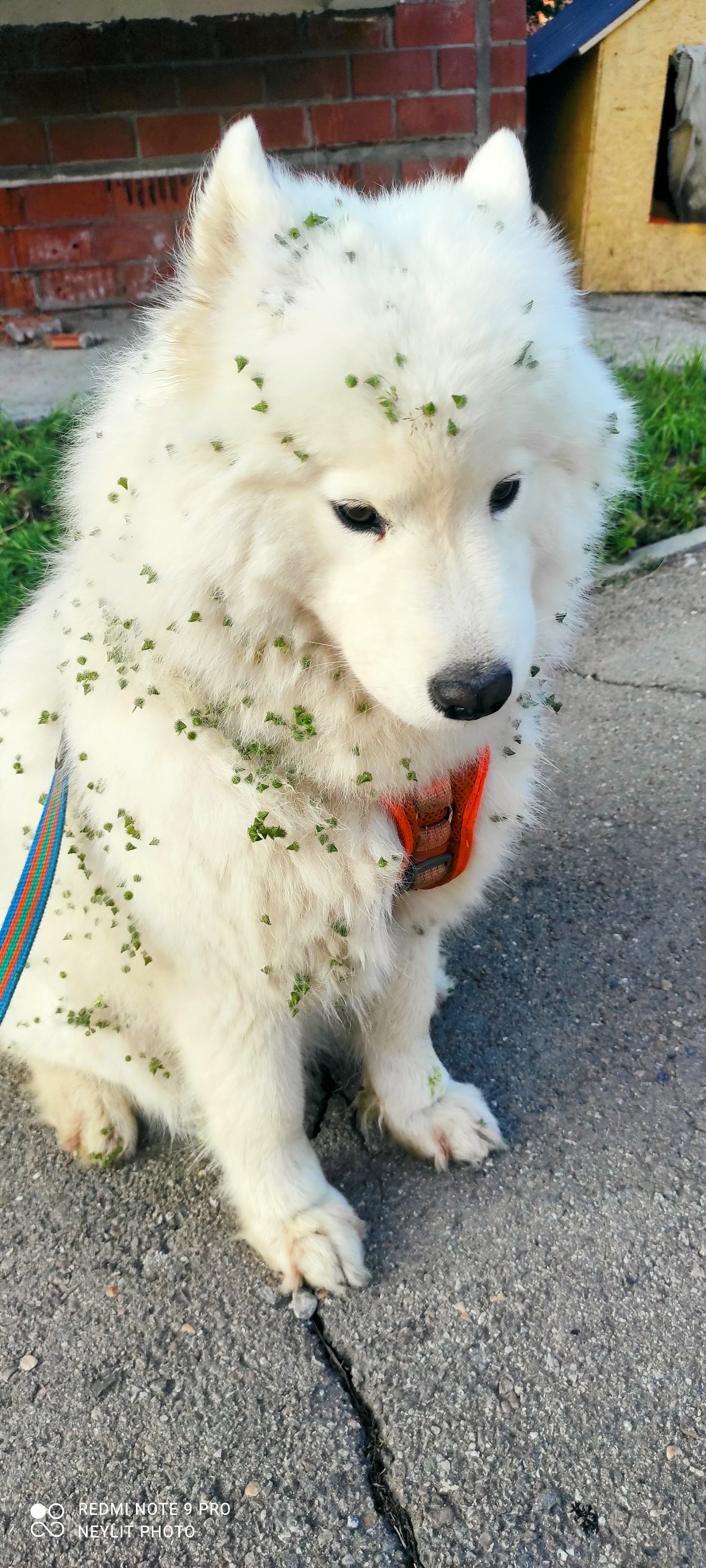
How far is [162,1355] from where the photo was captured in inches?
74.4

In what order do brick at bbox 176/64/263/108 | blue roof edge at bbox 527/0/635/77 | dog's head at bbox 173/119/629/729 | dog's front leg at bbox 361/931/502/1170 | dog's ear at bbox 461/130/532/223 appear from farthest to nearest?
blue roof edge at bbox 527/0/635/77, brick at bbox 176/64/263/108, dog's front leg at bbox 361/931/502/1170, dog's ear at bbox 461/130/532/223, dog's head at bbox 173/119/629/729

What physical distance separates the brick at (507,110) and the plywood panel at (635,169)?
0.80m

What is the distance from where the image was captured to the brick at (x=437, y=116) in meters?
5.46

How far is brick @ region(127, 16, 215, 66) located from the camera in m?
5.14

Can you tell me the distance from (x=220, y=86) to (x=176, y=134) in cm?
32

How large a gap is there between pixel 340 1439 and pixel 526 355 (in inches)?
68.6

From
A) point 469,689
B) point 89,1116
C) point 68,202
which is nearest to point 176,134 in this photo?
point 68,202

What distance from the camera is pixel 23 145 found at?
5.29 meters

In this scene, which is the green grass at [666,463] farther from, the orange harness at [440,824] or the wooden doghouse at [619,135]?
the orange harness at [440,824]

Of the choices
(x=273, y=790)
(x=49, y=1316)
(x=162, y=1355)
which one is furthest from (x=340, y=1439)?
(x=273, y=790)

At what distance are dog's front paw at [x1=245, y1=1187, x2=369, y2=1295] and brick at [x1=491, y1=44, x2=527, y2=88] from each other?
5.82 metres

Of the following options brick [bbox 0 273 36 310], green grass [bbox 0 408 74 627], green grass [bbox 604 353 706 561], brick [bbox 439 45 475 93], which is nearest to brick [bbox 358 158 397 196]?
brick [bbox 439 45 475 93]

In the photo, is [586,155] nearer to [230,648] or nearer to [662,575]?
[662,575]

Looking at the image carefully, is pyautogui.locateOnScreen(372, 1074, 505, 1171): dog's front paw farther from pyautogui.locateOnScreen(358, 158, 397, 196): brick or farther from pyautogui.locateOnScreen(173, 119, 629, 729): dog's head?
pyautogui.locateOnScreen(358, 158, 397, 196): brick
